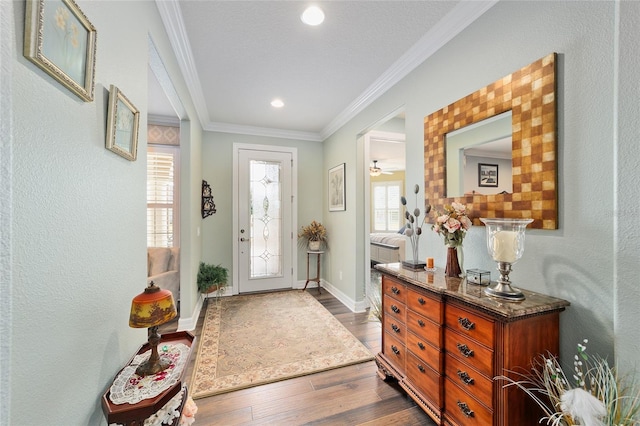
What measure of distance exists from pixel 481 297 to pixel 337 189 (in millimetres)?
2874

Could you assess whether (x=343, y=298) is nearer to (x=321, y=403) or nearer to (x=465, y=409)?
(x=321, y=403)

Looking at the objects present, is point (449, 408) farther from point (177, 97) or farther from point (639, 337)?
point (177, 97)

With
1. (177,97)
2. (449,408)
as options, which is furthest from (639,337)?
(177,97)

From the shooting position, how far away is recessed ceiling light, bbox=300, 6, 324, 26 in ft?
5.85

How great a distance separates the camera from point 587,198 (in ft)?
4.02

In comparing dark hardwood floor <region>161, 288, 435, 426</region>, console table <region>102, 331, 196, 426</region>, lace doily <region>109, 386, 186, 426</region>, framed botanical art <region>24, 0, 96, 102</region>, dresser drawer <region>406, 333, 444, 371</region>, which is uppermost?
framed botanical art <region>24, 0, 96, 102</region>

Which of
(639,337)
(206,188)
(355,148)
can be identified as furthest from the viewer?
(206,188)

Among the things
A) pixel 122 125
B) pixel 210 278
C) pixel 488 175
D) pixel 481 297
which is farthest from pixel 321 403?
pixel 210 278

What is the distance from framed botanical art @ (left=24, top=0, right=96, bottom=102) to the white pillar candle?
1885 millimetres

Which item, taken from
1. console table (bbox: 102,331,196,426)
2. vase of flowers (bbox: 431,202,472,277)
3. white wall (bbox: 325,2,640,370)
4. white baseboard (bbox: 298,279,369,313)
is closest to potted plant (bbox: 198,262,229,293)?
white baseboard (bbox: 298,279,369,313)

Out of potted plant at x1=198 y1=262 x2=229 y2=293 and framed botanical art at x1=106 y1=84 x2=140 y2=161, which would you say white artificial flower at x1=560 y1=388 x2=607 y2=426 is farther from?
potted plant at x1=198 y1=262 x2=229 y2=293

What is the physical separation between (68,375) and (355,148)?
129 inches

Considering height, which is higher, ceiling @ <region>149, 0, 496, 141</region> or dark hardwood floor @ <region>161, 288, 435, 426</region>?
ceiling @ <region>149, 0, 496, 141</region>

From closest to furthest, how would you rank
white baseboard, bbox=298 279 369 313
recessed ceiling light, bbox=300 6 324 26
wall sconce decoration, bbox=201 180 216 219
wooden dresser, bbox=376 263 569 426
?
wooden dresser, bbox=376 263 569 426 < recessed ceiling light, bbox=300 6 324 26 < white baseboard, bbox=298 279 369 313 < wall sconce decoration, bbox=201 180 216 219
